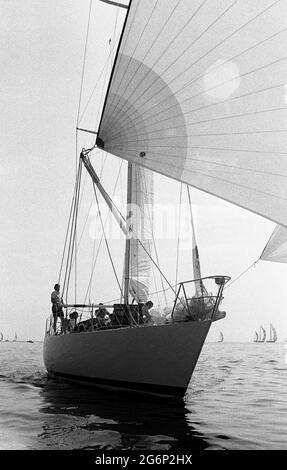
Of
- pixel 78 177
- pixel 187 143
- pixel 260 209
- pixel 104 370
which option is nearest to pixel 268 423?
pixel 260 209

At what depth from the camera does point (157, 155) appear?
30.9 ft

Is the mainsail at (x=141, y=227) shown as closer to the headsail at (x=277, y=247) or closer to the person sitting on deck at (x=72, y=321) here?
the person sitting on deck at (x=72, y=321)

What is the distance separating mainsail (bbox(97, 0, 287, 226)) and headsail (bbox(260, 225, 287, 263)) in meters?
4.38

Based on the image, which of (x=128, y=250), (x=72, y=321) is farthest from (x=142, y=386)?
A: (x=128, y=250)

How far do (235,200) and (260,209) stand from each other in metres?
0.50

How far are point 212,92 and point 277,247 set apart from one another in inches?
239

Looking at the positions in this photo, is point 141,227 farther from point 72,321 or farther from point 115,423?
point 115,423

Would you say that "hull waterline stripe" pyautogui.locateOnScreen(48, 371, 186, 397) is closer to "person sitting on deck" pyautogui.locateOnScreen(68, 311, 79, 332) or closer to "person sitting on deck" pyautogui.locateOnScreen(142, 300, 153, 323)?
"person sitting on deck" pyautogui.locateOnScreen(142, 300, 153, 323)

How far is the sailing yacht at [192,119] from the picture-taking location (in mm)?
7754

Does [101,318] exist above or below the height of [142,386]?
above

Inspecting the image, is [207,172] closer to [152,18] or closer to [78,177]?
[152,18]

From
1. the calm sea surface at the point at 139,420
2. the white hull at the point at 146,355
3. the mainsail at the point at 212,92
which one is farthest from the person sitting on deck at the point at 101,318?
the mainsail at the point at 212,92

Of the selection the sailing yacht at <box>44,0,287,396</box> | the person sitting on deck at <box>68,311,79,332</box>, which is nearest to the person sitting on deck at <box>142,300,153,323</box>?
the sailing yacht at <box>44,0,287,396</box>

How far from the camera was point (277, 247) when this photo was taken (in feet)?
42.3
